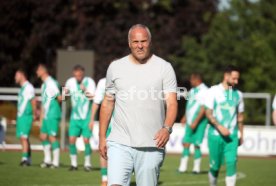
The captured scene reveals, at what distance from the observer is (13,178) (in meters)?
16.8

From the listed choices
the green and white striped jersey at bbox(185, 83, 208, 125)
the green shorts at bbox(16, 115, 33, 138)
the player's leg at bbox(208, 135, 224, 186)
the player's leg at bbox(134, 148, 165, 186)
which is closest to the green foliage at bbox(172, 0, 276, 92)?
the green and white striped jersey at bbox(185, 83, 208, 125)

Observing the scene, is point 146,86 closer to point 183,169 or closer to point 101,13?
point 183,169

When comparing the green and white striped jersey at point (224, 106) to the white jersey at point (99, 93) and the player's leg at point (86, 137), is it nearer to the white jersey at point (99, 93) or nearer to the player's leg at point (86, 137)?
the white jersey at point (99, 93)

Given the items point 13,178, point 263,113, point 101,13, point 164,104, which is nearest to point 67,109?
point 263,113

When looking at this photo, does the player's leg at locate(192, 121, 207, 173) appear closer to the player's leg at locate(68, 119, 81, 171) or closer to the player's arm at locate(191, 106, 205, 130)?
the player's arm at locate(191, 106, 205, 130)

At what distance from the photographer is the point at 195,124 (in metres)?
20.3

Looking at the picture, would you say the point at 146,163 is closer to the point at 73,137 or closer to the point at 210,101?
the point at 210,101

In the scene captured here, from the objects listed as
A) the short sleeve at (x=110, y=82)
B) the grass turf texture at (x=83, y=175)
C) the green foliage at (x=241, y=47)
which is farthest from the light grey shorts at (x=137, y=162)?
the green foliage at (x=241, y=47)

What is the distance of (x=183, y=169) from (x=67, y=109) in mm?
12719

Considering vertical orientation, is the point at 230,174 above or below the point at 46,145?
above

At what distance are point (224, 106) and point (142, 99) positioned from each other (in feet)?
17.8

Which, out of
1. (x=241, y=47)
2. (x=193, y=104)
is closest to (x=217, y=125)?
Answer: (x=193, y=104)

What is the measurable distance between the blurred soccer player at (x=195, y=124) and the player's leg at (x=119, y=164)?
11.5 m

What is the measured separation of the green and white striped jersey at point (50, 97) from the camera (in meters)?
20.1
